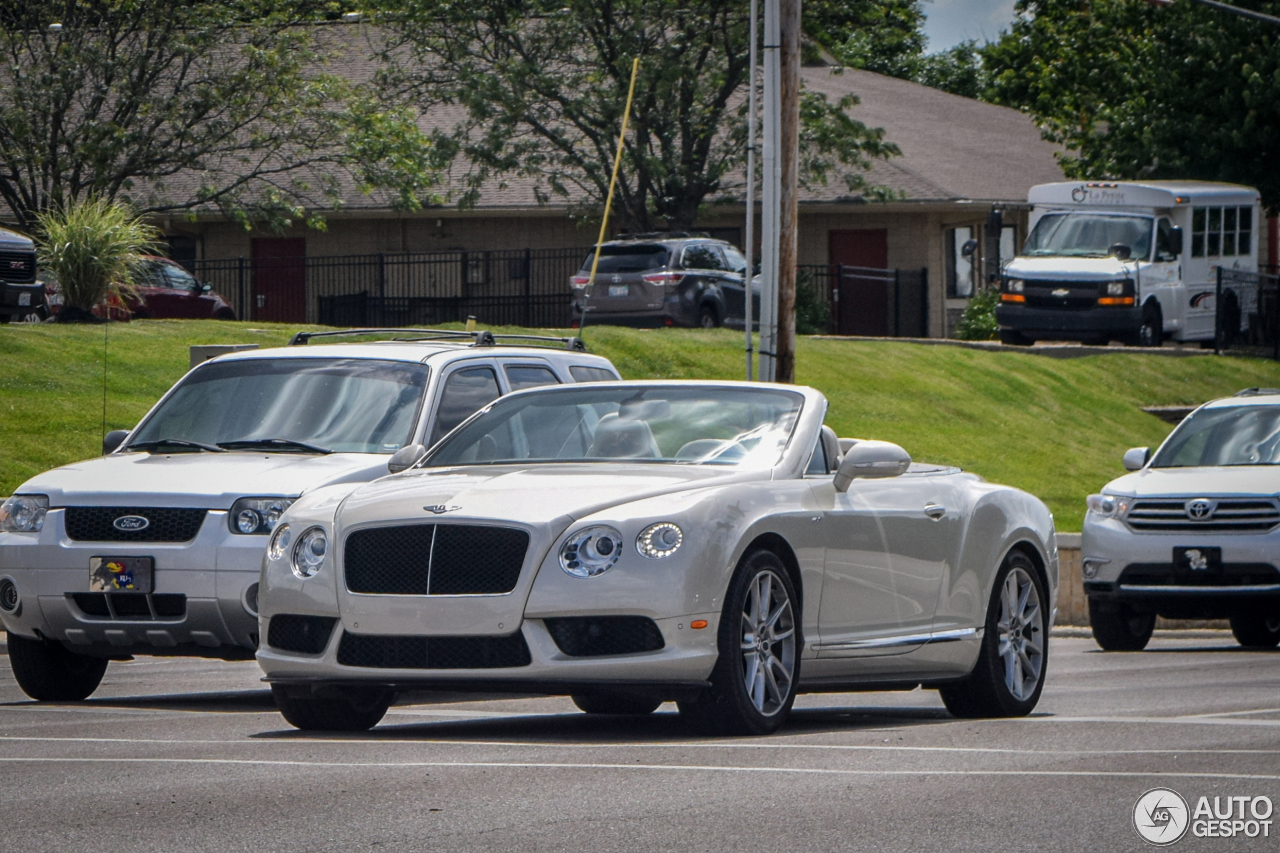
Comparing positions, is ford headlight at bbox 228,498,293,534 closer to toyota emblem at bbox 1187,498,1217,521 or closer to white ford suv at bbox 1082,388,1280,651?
white ford suv at bbox 1082,388,1280,651

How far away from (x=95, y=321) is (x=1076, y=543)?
476 inches

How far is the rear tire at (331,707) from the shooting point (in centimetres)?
862

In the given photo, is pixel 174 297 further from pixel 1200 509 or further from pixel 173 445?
pixel 173 445

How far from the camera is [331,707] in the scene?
28.8 ft

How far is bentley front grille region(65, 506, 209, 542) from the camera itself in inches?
403

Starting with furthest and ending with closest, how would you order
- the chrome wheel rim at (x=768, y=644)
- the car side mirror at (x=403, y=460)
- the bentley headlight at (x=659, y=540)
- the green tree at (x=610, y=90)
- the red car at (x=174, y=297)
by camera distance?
the green tree at (x=610, y=90), the red car at (x=174, y=297), the car side mirror at (x=403, y=460), the chrome wheel rim at (x=768, y=644), the bentley headlight at (x=659, y=540)

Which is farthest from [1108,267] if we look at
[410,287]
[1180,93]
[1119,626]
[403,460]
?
[403,460]

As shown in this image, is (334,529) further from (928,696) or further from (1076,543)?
(1076,543)

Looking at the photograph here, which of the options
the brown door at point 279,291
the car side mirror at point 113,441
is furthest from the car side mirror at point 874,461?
the brown door at point 279,291

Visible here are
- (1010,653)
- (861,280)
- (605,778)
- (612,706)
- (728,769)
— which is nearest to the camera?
(605,778)

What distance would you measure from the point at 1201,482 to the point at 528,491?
8.46 meters

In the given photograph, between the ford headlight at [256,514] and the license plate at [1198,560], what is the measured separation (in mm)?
7470

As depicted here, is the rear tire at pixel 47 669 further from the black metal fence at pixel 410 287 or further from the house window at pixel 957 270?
the house window at pixel 957 270

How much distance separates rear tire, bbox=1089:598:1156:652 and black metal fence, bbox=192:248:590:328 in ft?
83.1
